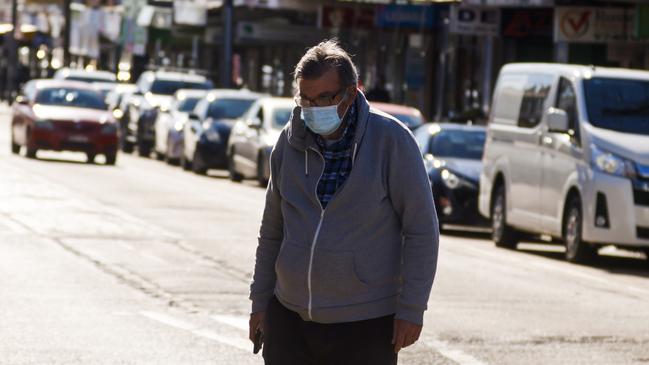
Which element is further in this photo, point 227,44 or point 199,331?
point 227,44

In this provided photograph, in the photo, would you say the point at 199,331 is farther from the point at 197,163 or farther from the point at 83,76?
the point at 83,76

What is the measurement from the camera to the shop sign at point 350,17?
152 feet

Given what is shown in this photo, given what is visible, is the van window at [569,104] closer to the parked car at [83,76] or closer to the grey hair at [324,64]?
the grey hair at [324,64]

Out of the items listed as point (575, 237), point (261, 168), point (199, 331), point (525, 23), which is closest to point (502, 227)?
point (575, 237)

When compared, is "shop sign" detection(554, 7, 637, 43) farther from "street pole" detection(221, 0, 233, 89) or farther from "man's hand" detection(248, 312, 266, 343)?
"man's hand" detection(248, 312, 266, 343)

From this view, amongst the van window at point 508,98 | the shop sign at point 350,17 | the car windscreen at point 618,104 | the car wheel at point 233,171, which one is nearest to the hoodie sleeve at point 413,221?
the car windscreen at point 618,104

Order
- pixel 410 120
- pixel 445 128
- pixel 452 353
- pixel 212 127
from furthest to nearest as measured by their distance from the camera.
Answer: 1. pixel 212 127
2. pixel 410 120
3. pixel 445 128
4. pixel 452 353

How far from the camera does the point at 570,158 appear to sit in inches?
733

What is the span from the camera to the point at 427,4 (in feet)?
141

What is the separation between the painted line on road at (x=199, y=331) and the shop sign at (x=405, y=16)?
103ft

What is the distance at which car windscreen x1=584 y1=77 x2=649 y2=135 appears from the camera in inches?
733

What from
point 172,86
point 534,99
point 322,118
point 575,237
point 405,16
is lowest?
point 172,86

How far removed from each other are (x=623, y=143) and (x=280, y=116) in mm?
13547

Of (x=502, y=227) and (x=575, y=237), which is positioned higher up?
(x=575, y=237)
